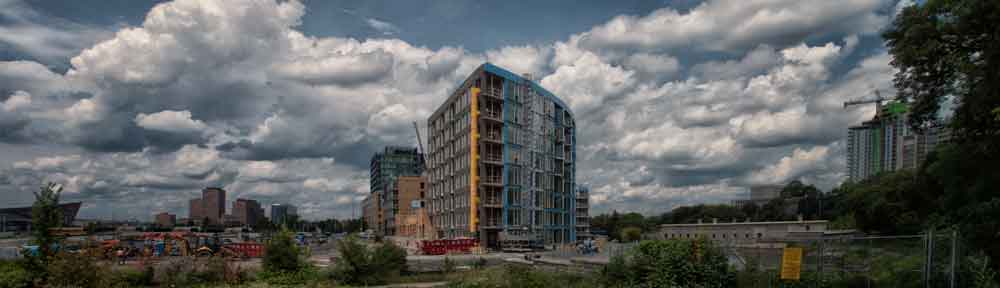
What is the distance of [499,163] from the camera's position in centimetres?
8262

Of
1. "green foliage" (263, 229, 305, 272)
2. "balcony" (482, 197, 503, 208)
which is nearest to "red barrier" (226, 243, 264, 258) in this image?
"green foliage" (263, 229, 305, 272)

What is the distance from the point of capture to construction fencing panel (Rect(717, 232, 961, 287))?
1820 cm

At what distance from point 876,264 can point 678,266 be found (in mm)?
6985

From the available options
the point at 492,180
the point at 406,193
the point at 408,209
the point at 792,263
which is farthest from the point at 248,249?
the point at 406,193

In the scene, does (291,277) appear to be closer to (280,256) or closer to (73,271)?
(280,256)

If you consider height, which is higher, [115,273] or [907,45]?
[907,45]

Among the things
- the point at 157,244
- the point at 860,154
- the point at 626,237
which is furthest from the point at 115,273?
the point at 860,154

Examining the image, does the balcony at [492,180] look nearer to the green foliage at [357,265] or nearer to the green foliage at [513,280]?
the green foliage at [357,265]

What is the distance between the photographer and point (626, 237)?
107 metres

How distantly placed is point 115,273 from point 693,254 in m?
24.7

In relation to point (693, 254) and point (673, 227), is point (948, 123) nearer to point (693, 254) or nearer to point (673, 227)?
point (693, 254)

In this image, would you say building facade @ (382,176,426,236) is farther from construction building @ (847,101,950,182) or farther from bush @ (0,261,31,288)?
bush @ (0,261,31,288)

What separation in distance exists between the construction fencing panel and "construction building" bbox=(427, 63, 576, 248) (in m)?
55.2

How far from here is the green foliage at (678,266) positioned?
2130 cm
